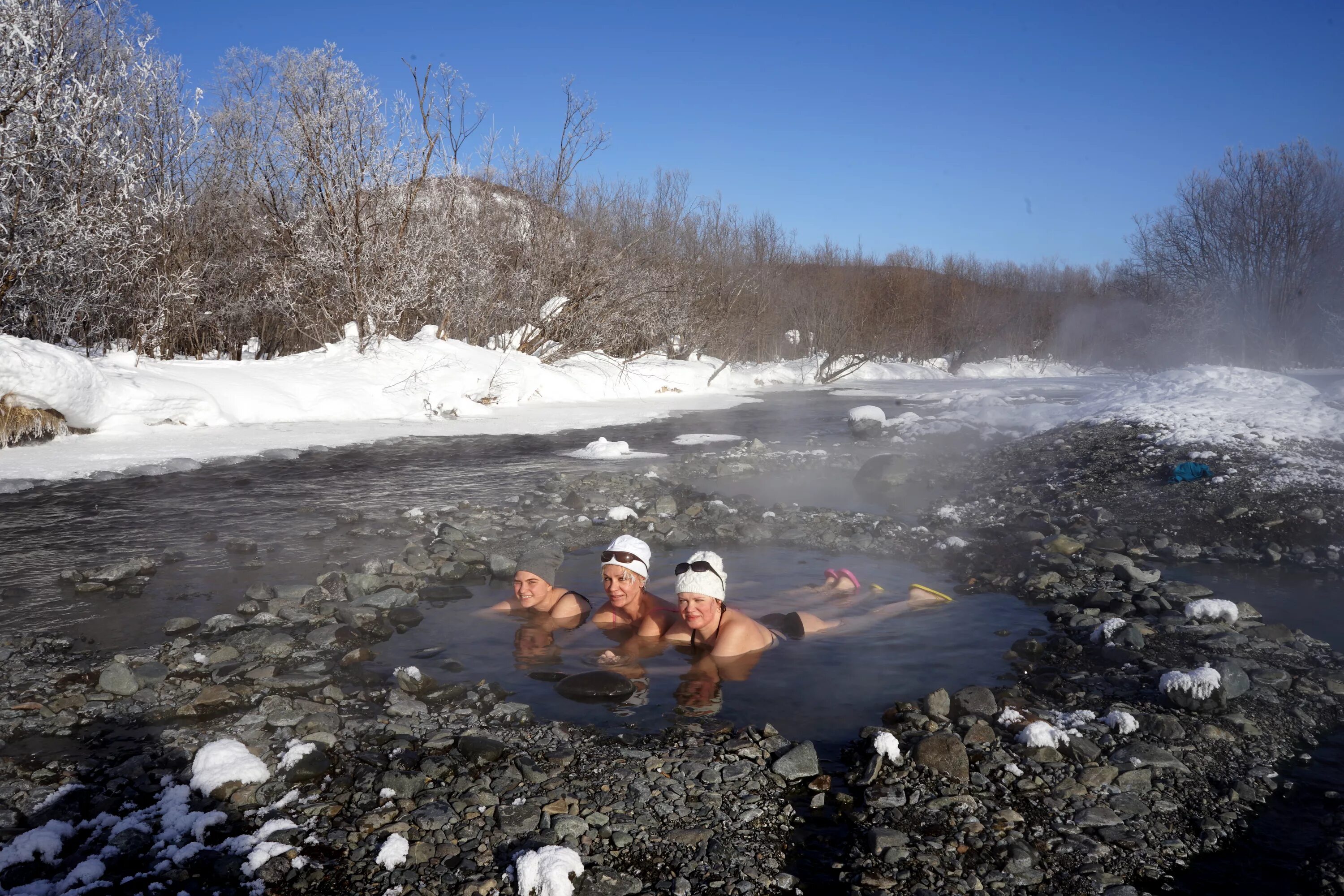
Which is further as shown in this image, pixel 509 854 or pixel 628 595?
pixel 628 595

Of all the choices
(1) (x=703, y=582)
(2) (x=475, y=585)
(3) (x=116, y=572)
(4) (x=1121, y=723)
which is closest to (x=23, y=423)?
(3) (x=116, y=572)

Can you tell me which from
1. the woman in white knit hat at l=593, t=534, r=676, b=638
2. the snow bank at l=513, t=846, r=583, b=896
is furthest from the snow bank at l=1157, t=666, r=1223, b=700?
the snow bank at l=513, t=846, r=583, b=896

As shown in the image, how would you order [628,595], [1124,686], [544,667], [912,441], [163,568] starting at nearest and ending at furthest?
[1124,686]
[544,667]
[628,595]
[163,568]
[912,441]

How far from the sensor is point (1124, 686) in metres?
4.09

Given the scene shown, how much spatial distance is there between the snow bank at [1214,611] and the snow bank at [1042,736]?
2142 millimetres

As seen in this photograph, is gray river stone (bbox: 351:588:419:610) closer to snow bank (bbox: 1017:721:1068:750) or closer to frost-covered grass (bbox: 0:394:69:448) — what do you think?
snow bank (bbox: 1017:721:1068:750)

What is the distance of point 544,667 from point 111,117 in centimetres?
1653

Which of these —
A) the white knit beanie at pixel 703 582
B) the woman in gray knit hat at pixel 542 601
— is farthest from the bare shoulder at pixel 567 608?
the white knit beanie at pixel 703 582

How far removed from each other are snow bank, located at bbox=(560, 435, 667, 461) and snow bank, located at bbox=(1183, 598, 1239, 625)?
23.6 feet

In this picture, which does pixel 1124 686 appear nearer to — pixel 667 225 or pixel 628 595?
pixel 628 595

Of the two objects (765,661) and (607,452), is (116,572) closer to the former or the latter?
(765,661)

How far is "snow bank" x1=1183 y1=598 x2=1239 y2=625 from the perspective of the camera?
491 centimetres

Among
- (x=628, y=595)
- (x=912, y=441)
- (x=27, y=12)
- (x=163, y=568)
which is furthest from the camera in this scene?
(x=912, y=441)

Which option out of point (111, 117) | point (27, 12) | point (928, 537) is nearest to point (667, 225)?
point (111, 117)
